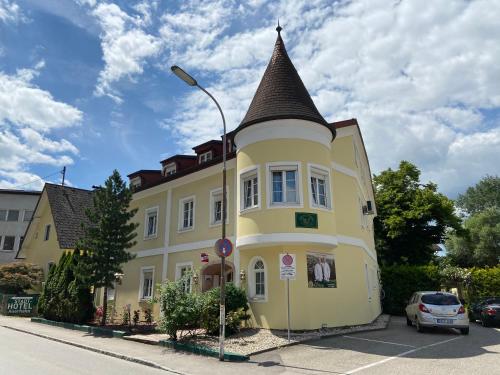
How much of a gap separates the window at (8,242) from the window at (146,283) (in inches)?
1181

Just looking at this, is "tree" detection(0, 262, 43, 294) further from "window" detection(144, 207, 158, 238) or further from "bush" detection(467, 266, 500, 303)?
"bush" detection(467, 266, 500, 303)

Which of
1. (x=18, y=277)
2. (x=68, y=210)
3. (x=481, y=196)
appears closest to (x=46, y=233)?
(x=68, y=210)

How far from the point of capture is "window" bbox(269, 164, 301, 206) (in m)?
14.7

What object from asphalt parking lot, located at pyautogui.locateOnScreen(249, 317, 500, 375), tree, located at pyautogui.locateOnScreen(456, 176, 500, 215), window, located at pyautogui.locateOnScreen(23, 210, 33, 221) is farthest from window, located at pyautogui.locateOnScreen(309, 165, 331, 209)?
tree, located at pyautogui.locateOnScreen(456, 176, 500, 215)

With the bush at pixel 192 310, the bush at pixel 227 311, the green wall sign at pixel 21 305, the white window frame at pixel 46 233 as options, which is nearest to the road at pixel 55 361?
the bush at pixel 192 310

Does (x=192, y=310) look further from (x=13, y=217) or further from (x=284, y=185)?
(x=13, y=217)

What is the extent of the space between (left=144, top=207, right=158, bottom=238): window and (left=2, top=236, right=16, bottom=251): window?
1161 inches

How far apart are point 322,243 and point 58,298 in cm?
1368

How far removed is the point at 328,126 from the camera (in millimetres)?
15977

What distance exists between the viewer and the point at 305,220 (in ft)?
46.9

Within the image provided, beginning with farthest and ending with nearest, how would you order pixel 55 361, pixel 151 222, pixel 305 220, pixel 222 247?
1. pixel 151 222
2. pixel 305 220
3. pixel 222 247
4. pixel 55 361

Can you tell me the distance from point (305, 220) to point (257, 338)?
4379 mm

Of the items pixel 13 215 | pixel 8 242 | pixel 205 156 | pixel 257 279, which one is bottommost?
pixel 257 279

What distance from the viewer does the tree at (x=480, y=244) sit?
1752 inches
